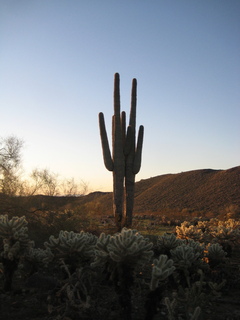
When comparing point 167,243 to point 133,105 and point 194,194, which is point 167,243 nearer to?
point 133,105

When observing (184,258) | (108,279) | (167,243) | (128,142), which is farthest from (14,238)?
(128,142)

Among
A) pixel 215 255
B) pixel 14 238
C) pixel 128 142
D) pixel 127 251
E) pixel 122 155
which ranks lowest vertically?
pixel 215 255

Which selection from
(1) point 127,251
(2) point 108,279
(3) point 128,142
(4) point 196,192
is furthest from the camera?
(4) point 196,192

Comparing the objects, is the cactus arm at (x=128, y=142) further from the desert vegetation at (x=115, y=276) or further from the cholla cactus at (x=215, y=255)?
the cholla cactus at (x=215, y=255)

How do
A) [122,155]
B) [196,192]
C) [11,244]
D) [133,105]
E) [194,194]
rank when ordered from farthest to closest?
1. [196,192]
2. [194,194]
3. [133,105]
4. [122,155]
5. [11,244]

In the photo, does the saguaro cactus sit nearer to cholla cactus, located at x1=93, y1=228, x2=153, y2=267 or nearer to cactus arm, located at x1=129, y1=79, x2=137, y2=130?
cactus arm, located at x1=129, y1=79, x2=137, y2=130

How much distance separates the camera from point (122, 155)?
1347 centimetres

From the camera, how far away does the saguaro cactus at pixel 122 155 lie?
1321 centimetres

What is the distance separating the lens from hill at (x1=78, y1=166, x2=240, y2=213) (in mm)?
32719

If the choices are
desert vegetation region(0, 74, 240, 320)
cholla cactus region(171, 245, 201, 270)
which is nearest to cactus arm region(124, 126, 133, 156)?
desert vegetation region(0, 74, 240, 320)

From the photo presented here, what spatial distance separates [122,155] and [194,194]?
26.0m

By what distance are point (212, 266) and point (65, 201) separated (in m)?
10.4

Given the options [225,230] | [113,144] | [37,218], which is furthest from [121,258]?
[113,144]

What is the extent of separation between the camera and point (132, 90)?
14.9 metres
